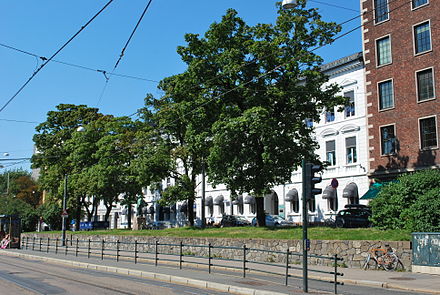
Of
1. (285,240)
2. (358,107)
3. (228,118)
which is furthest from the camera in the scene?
(358,107)

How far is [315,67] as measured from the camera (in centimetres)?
3059

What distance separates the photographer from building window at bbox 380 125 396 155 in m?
34.4

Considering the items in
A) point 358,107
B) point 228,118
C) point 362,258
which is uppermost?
point 358,107

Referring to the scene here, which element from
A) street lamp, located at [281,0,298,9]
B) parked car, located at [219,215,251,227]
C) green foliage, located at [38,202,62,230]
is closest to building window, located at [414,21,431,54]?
street lamp, located at [281,0,298,9]

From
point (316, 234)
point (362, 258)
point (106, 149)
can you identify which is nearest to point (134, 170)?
point (106, 149)

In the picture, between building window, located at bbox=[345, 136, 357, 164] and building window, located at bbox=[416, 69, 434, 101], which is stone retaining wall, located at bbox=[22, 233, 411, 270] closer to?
building window, located at bbox=[416, 69, 434, 101]

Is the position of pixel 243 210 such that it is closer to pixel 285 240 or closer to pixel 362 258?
pixel 285 240

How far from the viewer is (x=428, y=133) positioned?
32375mm

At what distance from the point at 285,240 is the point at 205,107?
10531 millimetres

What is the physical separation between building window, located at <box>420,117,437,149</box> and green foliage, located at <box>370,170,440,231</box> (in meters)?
9.97

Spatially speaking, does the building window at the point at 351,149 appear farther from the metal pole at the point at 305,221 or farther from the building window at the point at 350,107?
the metal pole at the point at 305,221

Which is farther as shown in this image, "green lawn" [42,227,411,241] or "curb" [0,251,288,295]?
"green lawn" [42,227,411,241]

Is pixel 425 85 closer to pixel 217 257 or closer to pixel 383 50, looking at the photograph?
pixel 383 50

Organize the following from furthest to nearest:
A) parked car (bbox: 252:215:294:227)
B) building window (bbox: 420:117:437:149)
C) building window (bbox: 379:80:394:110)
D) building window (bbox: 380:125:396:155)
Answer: parked car (bbox: 252:215:294:227) → building window (bbox: 379:80:394:110) → building window (bbox: 380:125:396:155) → building window (bbox: 420:117:437:149)
